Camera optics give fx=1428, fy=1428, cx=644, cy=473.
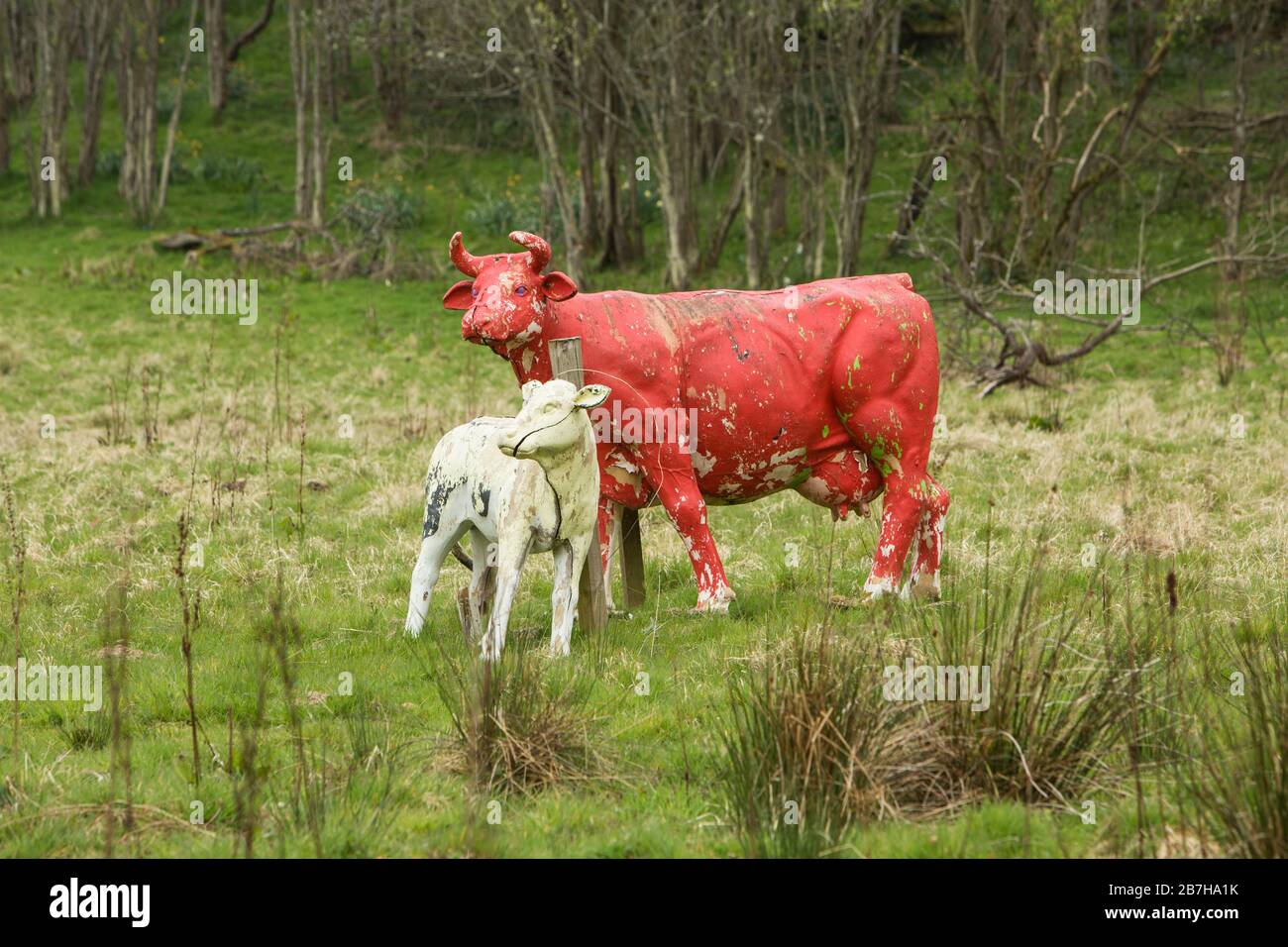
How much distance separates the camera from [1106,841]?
4.32 metres

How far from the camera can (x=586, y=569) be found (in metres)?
6.79

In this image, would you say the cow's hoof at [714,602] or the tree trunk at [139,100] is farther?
the tree trunk at [139,100]

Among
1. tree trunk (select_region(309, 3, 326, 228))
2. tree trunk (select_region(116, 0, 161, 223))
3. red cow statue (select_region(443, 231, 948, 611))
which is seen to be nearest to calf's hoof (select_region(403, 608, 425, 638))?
red cow statue (select_region(443, 231, 948, 611))

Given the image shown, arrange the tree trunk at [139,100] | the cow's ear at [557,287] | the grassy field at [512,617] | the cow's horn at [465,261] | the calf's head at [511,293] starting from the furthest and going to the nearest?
the tree trunk at [139,100] < the cow's horn at [465,261] < the cow's ear at [557,287] < the calf's head at [511,293] < the grassy field at [512,617]

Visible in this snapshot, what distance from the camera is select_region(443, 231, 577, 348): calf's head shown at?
22.2 feet

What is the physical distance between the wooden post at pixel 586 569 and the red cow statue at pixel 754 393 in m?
0.31

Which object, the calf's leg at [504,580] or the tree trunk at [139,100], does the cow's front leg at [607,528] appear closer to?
the calf's leg at [504,580]

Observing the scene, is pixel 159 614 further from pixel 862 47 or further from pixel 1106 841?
pixel 862 47

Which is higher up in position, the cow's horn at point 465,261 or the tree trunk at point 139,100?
the tree trunk at point 139,100

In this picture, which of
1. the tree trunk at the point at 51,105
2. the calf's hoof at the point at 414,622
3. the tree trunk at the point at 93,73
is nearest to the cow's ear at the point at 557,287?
the calf's hoof at the point at 414,622

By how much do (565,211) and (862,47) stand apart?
4.91 m

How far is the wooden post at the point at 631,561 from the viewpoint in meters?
7.53

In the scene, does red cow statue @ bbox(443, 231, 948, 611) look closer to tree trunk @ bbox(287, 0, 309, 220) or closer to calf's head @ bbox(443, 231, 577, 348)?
calf's head @ bbox(443, 231, 577, 348)

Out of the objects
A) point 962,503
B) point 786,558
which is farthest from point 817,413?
point 962,503
